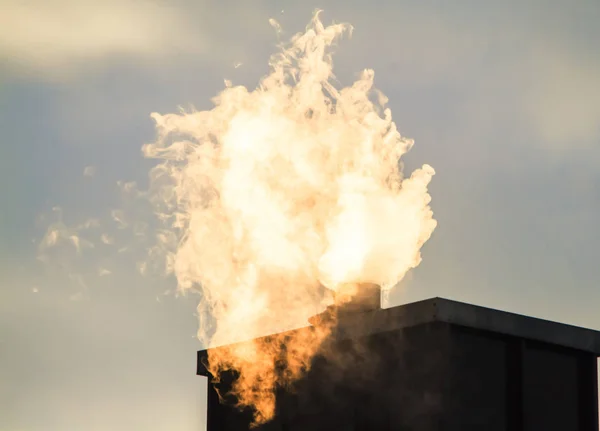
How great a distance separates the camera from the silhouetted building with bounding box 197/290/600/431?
16.3 metres

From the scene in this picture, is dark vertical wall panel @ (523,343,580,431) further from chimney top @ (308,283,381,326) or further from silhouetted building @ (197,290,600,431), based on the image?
chimney top @ (308,283,381,326)

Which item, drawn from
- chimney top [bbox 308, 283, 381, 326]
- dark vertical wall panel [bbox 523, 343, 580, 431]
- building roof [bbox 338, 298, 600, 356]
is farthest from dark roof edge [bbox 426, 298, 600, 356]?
chimney top [bbox 308, 283, 381, 326]

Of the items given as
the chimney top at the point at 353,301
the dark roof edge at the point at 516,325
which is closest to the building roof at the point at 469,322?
the dark roof edge at the point at 516,325

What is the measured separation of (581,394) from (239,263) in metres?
6.42

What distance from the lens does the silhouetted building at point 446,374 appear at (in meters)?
16.3

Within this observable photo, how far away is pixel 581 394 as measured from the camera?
1777 centimetres

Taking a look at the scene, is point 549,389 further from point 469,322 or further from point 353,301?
point 353,301

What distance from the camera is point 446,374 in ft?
53.2

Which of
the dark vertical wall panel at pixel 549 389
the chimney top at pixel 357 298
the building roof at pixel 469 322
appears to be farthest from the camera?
the chimney top at pixel 357 298

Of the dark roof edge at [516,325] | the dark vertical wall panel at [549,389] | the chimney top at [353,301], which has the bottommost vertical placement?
the dark vertical wall panel at [549,389]

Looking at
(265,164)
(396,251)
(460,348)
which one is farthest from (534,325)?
(265,164)

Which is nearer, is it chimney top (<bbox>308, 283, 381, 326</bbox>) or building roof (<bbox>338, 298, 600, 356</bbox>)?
building roof (<bbox>338, 298, 600, 356</bbox>)

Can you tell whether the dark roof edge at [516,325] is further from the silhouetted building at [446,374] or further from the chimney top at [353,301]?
the chimney top at [353,301]

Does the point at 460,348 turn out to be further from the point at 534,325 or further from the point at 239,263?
the point at 239,263
